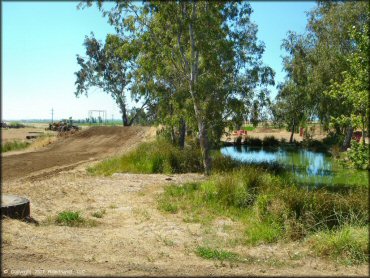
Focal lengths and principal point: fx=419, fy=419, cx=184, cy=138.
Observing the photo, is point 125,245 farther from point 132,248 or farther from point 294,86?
point 294,86

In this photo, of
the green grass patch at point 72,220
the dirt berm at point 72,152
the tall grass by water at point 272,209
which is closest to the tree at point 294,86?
the dirt berm at point 72,152

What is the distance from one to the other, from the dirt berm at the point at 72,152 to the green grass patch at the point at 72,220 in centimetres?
815

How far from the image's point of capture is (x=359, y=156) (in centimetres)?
837

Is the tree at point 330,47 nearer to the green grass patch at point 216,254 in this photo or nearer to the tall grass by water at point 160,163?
the tall grass by water at point 160,163

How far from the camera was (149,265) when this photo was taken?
5.82 m

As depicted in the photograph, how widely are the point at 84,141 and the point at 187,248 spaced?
1048 inches

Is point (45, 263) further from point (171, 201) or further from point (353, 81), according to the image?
point (353, 81)

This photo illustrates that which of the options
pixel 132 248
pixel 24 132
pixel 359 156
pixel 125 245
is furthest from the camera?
pixel 24 132

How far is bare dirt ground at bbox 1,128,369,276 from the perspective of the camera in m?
5.60

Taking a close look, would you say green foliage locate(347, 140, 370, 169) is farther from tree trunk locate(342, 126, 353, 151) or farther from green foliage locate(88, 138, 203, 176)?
tree trunk locate(342, 126, 353, 151)

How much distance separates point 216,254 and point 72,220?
3436mm

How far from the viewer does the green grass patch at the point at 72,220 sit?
27.2 ft

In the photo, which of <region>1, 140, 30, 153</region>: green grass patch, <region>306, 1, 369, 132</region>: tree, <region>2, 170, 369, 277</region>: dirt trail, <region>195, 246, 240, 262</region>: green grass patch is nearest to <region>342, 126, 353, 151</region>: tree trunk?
<region>306, 1, 369, 132</region>: tree

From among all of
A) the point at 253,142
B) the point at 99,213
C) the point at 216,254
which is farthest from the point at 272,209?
the point at 253,142
